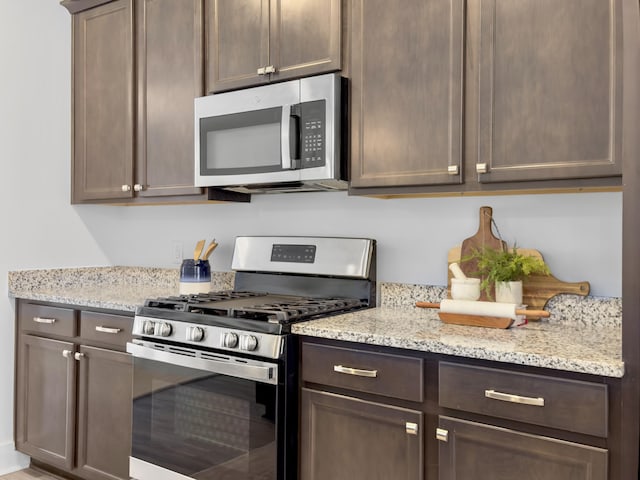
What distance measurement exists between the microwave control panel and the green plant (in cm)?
70

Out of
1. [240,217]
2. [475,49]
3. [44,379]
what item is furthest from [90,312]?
[475,49]

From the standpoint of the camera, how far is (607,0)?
163 cm

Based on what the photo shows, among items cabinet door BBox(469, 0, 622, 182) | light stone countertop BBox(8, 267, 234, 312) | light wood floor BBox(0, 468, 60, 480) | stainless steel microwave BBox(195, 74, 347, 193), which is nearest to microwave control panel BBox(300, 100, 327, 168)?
stainless steel microwave BBox(195, 74, 347, 193)

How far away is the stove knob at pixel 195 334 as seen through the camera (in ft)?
6.73

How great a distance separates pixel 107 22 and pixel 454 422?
2580 millimetres

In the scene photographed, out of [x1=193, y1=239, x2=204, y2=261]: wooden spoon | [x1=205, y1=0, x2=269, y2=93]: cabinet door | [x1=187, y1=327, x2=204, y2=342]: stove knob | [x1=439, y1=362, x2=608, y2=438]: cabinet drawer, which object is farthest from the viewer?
[x1=193, y1=239, x2=204, y2=261]: wooden spoon

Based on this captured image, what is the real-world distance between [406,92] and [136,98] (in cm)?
148

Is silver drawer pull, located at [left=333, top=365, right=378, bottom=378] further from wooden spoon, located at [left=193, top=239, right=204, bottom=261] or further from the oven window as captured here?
wooden spoon, located at [left=193, top=239, right=204, bottom=261]

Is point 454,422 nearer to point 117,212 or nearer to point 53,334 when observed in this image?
point 53,334

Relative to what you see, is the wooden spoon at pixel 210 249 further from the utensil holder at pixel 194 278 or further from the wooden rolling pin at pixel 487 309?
the wooden rolling pin at pixel 487 309

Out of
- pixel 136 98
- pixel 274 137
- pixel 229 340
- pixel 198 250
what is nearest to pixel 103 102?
pixel 136 98

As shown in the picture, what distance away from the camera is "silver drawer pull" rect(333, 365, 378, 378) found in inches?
67.2

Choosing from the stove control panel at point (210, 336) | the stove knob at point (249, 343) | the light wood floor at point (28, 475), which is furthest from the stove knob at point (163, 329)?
the light wood floor at point (28, 475)

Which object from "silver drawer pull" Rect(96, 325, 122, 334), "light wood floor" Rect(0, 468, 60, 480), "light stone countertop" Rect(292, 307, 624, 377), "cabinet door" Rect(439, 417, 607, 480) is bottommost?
"light wood floor" Rect(0, 468, 60, 480)
